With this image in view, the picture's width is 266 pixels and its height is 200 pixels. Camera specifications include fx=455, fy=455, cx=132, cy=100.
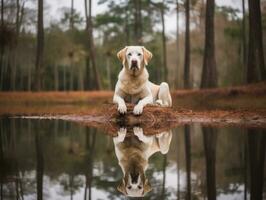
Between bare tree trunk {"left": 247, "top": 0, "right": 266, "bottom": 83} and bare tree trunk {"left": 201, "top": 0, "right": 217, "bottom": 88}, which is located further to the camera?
bare tree trunk {"left": 201, "top": 0, "right": 217, "bottom": 88}

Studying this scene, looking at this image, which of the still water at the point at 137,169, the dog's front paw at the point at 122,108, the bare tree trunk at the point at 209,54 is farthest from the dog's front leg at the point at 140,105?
the bare tree trunk at the point at 209,54

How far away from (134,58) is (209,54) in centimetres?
598

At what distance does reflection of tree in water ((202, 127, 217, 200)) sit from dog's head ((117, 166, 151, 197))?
0.80 ft

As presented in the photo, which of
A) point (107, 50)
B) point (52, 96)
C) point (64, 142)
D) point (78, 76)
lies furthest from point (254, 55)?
point (78, 76)

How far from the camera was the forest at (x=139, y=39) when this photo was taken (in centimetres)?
1030

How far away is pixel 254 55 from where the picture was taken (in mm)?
9102

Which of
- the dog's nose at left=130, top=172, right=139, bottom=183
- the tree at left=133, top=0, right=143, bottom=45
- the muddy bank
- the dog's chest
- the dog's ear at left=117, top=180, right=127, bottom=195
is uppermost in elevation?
the tree at left=133, top=0, right=143, bottom=45

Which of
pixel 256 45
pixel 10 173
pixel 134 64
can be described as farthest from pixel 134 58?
pixel 256 45

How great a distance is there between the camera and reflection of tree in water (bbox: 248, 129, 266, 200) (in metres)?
1.70

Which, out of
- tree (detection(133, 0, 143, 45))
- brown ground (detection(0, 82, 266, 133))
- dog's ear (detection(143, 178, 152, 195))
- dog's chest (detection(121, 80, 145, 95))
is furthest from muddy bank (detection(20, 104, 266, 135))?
tree (detection(133, 0, 143, 45))

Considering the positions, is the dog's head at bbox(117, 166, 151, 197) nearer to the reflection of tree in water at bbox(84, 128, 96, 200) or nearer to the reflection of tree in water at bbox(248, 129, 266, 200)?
the reflection of tree in water at bbox(84, 128, 96, 200)

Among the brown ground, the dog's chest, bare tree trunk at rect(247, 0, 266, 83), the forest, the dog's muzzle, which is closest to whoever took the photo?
the dog's muzzle

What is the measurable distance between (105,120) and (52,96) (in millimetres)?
6277

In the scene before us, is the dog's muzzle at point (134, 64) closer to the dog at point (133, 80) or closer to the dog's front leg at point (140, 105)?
the dog at point (133, 80)
